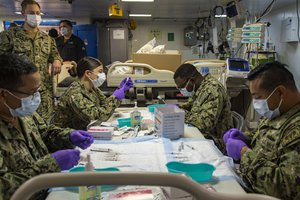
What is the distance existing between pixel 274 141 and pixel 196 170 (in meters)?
0.40

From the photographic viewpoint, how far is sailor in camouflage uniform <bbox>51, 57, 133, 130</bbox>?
2336 mm

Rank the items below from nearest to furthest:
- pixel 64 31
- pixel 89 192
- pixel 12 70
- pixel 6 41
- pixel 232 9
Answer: pixel 89 192
pixel 12 70
pixel 6 41
pixel 232 9
pixel 64 31

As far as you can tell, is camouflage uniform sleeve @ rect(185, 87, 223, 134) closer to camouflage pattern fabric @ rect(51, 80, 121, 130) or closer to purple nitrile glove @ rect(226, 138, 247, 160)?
purple nitrile glove @ rect(226, 138, 247, 160)

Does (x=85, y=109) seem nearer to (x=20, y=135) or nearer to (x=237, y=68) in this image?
(x=20, y=135)

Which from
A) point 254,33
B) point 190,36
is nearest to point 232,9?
point 254,33

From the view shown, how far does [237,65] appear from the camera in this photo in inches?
131

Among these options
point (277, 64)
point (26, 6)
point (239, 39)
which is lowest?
point (277, 64)

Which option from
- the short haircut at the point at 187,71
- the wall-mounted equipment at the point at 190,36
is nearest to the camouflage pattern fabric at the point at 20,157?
the short haircut at the point at 187,71

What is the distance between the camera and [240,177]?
1396 millimetres

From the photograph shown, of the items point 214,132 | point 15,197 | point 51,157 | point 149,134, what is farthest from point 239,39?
point 15,197

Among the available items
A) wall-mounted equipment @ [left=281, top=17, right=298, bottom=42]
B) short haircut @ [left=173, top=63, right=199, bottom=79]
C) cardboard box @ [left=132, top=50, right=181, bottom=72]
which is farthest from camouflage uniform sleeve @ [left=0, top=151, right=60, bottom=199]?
wall-mounted equipment @ [left=281, top=17, right=298, bottom=42]

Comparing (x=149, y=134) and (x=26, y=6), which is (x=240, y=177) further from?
(x=26, y=6)

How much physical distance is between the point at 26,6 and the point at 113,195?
2541 mm

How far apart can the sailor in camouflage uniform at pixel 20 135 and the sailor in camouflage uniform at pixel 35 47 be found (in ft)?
5.31
